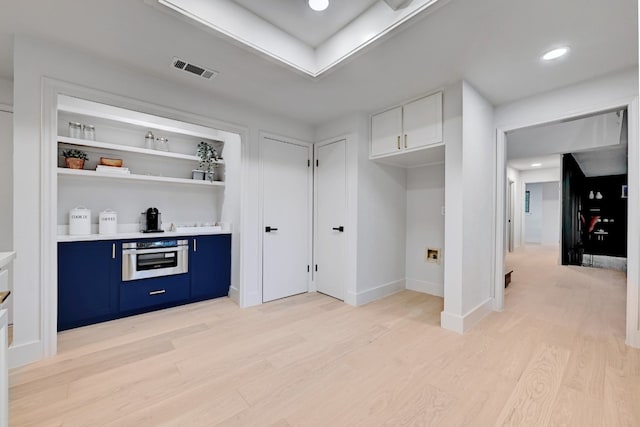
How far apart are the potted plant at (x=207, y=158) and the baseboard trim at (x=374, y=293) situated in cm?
244

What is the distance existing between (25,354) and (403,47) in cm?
359

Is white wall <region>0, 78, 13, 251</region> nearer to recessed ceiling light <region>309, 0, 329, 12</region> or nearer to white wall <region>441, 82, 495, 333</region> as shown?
recessed ceiling light <region>309, 0, 329, 12</region>

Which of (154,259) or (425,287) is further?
(425,287)

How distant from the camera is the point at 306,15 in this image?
1.97 m

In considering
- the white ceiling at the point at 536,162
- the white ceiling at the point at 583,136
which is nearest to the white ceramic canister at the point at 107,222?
the white ceiling at the point at 583,136

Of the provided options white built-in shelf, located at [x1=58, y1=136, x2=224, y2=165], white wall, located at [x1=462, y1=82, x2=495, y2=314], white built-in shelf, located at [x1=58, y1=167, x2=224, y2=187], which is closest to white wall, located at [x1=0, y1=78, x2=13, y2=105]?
white built-in shelf, located at [x1=58, y1=136, x2=224, y2=165]

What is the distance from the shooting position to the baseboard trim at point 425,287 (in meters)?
3.59

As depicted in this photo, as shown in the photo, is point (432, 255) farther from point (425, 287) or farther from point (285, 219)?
point (285, 219)

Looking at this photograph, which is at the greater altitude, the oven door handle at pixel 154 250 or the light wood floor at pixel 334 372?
the oven door handle at pixel 154 250

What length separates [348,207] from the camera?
3.32 meters

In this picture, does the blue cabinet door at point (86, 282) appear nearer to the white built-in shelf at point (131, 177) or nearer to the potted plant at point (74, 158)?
the white built-in shelf at point (131, 177)

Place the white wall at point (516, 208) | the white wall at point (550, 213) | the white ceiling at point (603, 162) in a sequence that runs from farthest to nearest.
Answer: the white wall at point (550, 213)
the white wall at point (516, 208)
the white ceiling at point (603, 162)

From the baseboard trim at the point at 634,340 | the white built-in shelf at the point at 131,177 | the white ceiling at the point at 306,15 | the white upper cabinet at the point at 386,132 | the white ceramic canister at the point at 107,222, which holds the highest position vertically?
the white ceiling at the point at 306,15

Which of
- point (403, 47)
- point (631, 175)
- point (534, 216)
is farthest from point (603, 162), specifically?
point (403, 47)
